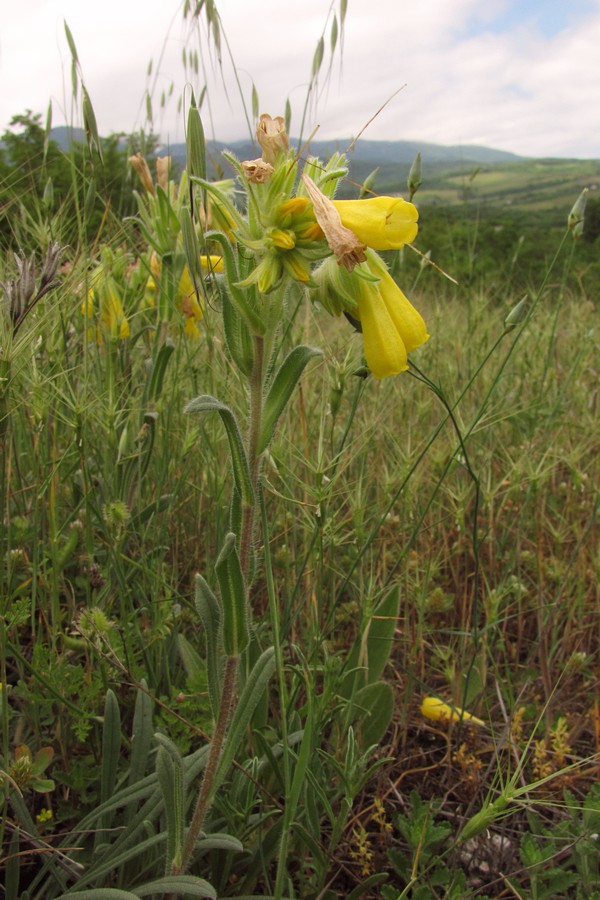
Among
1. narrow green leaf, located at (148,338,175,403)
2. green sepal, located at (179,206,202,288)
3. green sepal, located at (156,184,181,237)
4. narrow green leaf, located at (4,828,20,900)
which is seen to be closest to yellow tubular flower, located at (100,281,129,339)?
narrow green leaf, located at (148,338,175,403)

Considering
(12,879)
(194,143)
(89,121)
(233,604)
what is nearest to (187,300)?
(89,121)

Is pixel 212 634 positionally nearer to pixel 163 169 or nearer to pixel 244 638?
pixel 244 638

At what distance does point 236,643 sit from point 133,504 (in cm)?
91

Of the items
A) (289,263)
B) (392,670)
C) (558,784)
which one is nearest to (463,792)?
(558,784)

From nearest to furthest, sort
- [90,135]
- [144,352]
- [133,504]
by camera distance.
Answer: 1. [90,135]
2. [133,504]
3. [144,352]

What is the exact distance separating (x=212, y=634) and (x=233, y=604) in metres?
0.15

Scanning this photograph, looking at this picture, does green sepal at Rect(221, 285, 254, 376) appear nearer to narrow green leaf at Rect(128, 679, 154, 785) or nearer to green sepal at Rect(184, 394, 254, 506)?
green sepal at Rect(184, 394, 254, 506)

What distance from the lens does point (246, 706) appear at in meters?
1.23

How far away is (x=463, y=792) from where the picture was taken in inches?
63.8

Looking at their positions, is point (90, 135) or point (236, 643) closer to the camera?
point (236, 643)

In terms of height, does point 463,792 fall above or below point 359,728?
below

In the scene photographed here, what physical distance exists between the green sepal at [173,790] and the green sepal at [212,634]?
→ 0.33 feet

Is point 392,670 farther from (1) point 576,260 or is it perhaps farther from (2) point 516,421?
(1) point 576,260

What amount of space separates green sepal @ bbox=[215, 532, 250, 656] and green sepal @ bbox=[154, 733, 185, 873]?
203mm
